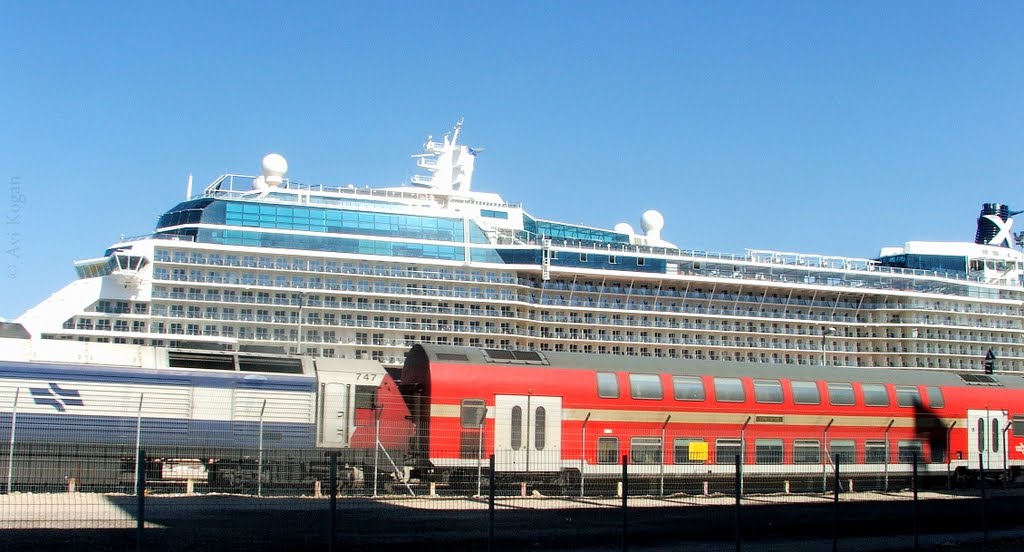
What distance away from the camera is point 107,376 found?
2231cm

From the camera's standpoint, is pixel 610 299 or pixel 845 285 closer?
pixel 610 299

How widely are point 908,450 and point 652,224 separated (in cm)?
5226

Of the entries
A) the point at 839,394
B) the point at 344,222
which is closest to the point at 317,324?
the point at 344,222

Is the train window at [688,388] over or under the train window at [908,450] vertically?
over

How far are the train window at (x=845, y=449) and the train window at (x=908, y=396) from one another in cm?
218

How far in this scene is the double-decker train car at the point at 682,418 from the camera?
2384 cm

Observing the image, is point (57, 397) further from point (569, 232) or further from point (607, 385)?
point (569, 232)

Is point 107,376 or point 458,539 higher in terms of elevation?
point 107,376

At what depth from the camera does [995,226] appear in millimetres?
90562

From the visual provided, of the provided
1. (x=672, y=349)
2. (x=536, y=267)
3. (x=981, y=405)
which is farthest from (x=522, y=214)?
(x=981, y=405)

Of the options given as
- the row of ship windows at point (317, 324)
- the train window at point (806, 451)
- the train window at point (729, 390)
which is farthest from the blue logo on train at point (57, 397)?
the row of ship windows at point (317, 324)

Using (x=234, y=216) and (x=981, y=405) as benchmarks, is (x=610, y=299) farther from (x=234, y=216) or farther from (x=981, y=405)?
(x=981, y=405)

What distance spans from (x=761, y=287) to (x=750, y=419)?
47.0 metres

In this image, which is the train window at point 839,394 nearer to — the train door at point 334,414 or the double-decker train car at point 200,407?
the double-decker train car at point 200,407
